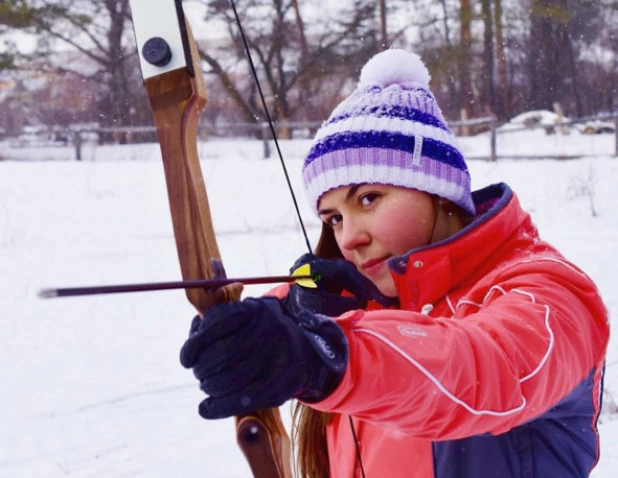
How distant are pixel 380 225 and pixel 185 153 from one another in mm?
462

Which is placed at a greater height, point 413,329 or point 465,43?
point 465,43

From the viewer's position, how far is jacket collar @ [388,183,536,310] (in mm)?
1224

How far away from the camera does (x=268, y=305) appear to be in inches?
29.8

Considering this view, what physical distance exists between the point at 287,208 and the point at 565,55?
1316 cm

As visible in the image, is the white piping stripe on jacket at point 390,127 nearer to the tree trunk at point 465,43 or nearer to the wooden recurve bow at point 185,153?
the wooden recurve bow at point 185,153

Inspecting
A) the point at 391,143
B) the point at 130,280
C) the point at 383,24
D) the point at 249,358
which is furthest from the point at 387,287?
the point at 383,24

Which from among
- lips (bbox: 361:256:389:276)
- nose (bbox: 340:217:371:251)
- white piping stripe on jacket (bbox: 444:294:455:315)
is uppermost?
nose (bbox: 340:217:371:251)

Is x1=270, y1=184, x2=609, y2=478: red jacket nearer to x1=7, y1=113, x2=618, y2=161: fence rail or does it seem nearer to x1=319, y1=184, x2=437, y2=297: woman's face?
x1=319, y1=184, x2=437, y2=297: woman's face

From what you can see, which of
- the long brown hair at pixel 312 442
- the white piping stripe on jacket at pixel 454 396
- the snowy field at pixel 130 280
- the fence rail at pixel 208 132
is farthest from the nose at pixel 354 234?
the fence rail at pixel 208 132

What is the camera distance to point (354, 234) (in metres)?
1.36

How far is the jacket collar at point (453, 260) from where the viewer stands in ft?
4.01

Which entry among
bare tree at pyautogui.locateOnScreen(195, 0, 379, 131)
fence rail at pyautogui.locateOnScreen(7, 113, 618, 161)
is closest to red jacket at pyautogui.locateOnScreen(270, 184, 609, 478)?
bare tree at pyautogui.locateOnScreen(195, 0, 379, 131)

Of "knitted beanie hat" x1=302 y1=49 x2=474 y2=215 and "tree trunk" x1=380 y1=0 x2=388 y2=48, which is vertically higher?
"tree trunk" x1=380 y1=0 x2=388 y2=48

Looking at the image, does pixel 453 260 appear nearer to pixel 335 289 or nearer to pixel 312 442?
pixel 335 289
